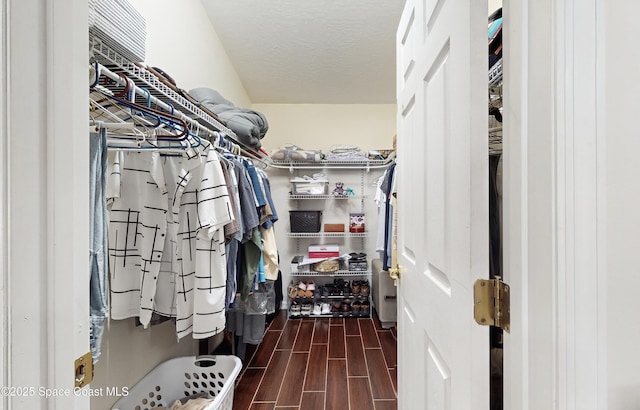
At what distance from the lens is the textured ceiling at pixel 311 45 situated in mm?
1930

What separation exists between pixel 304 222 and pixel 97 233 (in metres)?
2.46

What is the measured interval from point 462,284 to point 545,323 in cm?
18

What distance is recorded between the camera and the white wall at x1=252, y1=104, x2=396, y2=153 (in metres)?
3.45

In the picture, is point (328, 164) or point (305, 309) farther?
point (328, 164)

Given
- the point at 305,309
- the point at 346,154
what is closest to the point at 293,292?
the point at 305,309

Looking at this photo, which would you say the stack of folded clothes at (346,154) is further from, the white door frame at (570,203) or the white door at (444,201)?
the white door frame at (570,203)

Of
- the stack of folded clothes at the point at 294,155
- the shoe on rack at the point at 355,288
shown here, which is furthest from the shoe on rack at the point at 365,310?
the stack of folded clothes at the point at 294,155

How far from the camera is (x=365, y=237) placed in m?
3.43

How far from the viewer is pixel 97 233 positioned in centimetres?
76

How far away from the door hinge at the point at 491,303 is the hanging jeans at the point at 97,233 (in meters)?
0.95

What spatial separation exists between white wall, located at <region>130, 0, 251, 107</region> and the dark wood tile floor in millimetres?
2106

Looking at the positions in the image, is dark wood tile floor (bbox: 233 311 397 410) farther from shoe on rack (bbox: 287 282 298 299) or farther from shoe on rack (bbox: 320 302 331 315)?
shoe on rack (bbox: 287 282 298 299)

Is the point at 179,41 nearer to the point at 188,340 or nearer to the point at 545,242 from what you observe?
the point at 188,340

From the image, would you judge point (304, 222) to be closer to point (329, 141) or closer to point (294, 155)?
point (294, 155)
